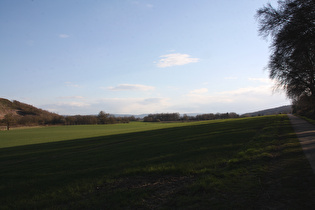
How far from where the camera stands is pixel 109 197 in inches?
250

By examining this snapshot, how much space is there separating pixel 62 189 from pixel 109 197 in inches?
99.7

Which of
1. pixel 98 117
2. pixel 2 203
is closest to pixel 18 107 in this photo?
pixel 98 117

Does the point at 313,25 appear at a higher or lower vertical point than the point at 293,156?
higher

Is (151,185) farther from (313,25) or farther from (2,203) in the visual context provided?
(313,25)

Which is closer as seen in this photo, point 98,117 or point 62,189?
point 62,189

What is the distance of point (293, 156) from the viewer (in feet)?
31.5

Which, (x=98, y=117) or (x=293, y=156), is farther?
(x=98, y=117)

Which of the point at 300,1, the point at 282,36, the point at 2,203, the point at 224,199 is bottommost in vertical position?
the point at 2,203

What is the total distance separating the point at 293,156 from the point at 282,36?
590 centimetres

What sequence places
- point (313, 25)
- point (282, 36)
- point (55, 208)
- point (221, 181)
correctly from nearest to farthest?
point (55, 208)
point (221, 181)
point (313, 25)
point (282, 36)

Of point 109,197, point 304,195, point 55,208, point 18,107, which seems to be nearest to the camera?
point 304,195

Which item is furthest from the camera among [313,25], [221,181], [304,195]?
[313,25]

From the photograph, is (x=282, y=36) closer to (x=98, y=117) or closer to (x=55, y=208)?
(x=55, y=208)

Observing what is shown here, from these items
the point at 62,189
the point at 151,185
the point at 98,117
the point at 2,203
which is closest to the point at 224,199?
the point at 151,185
